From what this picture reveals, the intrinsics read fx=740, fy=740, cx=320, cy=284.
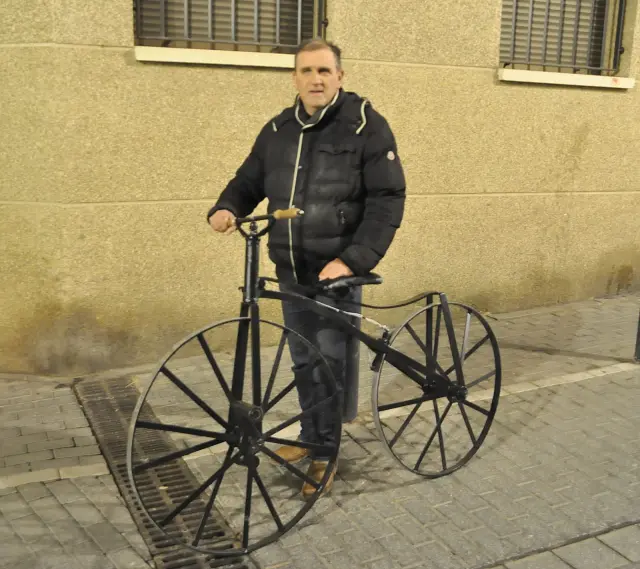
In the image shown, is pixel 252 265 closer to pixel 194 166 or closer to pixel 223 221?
pixel 223 221

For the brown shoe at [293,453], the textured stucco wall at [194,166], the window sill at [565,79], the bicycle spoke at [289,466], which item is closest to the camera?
the bicycle spoke at [289,466]

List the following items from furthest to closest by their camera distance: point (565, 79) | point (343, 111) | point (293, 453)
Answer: point (565, 79) → point (293, 453) → point (343, 111)

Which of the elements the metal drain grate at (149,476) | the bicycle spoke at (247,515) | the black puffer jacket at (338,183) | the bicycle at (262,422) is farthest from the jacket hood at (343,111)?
the metal drain grate at (149,476)

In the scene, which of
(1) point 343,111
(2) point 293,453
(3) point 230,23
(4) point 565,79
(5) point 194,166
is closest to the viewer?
(1) point 343,111

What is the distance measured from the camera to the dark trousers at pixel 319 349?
3424 mm

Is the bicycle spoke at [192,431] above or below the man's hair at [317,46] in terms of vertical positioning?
below

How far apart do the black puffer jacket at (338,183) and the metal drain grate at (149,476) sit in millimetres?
1266

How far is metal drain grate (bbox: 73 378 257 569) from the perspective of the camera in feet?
10.0

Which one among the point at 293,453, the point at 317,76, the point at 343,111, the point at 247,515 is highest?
the point at 317,76

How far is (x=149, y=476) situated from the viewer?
12.3ft

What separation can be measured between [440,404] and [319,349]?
142cm

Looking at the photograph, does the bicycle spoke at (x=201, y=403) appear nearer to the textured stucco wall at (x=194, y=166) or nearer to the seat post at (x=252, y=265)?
the seat post at (x=252, y=265)

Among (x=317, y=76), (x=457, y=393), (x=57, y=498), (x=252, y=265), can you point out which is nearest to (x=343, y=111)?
(x=317, y=76)

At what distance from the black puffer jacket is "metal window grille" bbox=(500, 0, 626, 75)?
3.80m
